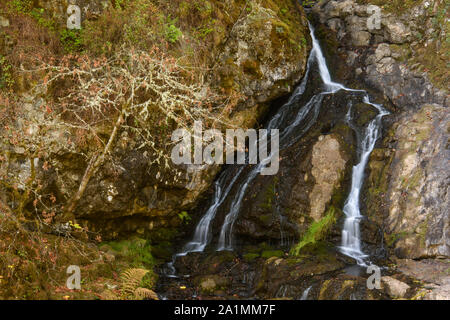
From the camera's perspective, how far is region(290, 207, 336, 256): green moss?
30.3ft

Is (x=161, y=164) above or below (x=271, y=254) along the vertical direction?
above

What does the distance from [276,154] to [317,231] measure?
2555 millimetres

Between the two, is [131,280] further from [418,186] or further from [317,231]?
[418,186]

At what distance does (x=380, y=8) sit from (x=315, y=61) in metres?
3.37

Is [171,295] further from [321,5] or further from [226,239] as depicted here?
[321,5]

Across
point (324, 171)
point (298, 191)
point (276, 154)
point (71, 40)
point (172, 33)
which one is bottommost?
point (298, 191)

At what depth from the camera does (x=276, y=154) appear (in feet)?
35.4

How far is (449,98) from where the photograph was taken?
36.5 ft

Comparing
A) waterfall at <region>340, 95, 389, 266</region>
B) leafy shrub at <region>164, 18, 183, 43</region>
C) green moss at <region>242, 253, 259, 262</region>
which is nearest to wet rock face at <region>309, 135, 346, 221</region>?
waterfall at <region>340, 95, 389, 266</region>

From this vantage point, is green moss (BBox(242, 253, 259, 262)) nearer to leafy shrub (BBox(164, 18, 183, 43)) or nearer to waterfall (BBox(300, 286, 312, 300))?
waterfall (BBox(300, 286, 312, 300))

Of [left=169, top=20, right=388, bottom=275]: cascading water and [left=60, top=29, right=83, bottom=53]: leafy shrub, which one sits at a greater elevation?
[left=60, top=29, right=83, bottom=53]: leafy shrub

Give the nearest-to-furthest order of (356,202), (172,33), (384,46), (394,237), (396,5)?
(394,237), (356,202), (172,33), (384,46), (396,5)

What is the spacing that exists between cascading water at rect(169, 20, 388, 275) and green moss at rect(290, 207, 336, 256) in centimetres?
39

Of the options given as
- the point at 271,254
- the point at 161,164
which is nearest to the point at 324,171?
the point at 271,254
